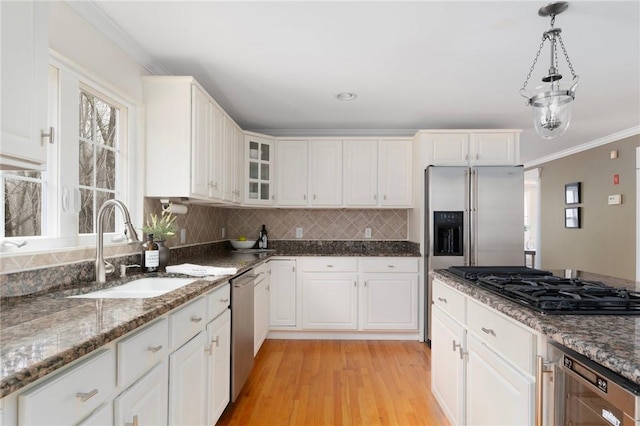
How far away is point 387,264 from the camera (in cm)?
362

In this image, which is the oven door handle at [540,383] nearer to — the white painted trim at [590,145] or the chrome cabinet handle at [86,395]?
the chrome cabinet handle at [86,395]

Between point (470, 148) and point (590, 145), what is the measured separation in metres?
2.49

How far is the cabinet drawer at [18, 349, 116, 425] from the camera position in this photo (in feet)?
2.46

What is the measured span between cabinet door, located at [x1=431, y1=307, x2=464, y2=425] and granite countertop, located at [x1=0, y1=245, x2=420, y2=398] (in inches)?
53.8

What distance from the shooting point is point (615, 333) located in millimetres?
988

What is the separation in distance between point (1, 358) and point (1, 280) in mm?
758

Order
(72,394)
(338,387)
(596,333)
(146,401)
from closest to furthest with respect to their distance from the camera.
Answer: (72,394)
(596,333)
(146,401)
(338,387)

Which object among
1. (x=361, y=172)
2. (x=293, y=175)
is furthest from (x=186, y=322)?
(x=361, y=172)

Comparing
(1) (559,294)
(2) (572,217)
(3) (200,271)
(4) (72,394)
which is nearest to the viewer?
(4) (72,394)

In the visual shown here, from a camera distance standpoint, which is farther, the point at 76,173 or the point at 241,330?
the point at 241,330

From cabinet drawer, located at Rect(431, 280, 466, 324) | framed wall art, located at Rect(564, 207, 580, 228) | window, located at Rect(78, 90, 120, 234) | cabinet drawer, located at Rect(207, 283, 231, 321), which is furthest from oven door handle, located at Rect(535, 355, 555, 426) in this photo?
framed wall art, located at Rect(564, 207, 580, 228)

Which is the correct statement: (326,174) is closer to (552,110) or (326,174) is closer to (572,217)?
(552,110)

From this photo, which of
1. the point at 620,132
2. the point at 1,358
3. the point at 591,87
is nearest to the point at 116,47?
the point at 1,358

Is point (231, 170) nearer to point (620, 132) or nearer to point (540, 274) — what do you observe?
point (540, 274)
